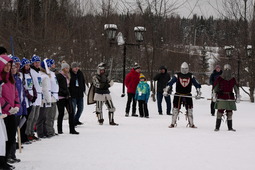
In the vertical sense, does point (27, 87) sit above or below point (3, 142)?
above

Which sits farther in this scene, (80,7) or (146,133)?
(80,7)

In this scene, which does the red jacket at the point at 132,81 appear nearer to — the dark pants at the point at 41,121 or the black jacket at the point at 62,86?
the black jacket at the point at 62,86

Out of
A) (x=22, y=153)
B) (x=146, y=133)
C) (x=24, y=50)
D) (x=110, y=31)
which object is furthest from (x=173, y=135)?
(x=24, y=50)

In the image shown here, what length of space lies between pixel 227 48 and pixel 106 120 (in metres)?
13.2

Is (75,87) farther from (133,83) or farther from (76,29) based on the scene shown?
(76,29)

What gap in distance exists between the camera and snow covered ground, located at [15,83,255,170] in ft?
21.3

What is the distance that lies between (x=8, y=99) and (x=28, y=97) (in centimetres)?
230

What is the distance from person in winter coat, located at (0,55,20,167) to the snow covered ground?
0.47 m

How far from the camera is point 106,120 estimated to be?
14594mm

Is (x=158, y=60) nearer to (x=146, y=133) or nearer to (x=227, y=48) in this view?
(x=227, y=48)

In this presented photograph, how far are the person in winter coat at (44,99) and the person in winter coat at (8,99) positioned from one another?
10.1 ft

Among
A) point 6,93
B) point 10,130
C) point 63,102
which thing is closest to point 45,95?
point 63,102

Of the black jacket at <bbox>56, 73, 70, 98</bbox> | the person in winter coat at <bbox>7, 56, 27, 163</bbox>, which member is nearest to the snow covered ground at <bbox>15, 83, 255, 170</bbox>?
the person in winter coat at <bbox>7, 56, 27, 163</bbox>

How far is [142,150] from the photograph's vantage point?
7.93m
